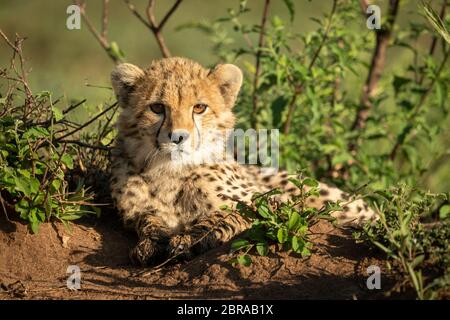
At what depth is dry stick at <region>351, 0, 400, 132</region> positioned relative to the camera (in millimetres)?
5281

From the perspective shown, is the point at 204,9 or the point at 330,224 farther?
the point at 204,9

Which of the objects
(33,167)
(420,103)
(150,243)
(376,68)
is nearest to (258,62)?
(376,68)

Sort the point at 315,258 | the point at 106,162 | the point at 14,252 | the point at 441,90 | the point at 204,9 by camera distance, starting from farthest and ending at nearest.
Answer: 1. the point at 204,9
2. the point at 441,90
3. the point at 106,162
4. the point at 14,252
5. the point at 315,258

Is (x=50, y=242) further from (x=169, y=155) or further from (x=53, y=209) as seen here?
(x=169, y=155)

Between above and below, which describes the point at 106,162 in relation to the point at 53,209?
above

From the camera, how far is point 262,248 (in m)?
3.29

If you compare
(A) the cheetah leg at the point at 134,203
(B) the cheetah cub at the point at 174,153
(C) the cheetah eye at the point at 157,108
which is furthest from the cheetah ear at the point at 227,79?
(A) the cheetah leg at the point at 134,203

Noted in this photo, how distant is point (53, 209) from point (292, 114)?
200 centimetres

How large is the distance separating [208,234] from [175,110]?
610 mm

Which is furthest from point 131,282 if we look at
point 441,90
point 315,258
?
point 441,90

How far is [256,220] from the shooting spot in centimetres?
332

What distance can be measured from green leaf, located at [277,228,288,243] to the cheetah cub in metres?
0.44

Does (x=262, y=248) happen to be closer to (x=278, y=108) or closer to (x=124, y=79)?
(x=124, y=79)
